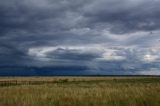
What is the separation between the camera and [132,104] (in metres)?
9.98

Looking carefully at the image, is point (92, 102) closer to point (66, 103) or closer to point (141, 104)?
point (66, 103)

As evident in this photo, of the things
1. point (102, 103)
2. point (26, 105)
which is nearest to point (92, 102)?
point (102, 103)

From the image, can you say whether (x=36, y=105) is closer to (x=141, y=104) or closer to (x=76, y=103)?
(x=76, y=103)

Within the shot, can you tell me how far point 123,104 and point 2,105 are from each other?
198 inches

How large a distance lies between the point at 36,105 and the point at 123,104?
3575mm

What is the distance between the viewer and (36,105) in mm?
10477

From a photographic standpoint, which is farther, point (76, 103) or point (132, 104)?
point (76, 103)

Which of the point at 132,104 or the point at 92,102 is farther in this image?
the point at 92,102

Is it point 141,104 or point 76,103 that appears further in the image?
point 76,103

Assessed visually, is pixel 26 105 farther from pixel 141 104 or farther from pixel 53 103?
pixel 141 104

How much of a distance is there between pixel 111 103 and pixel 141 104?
1.24 m

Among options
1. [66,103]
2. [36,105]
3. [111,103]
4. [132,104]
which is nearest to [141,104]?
[132,104]

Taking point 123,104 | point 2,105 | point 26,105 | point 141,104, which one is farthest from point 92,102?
point 2,105

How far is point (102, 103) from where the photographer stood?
35.3 feet
